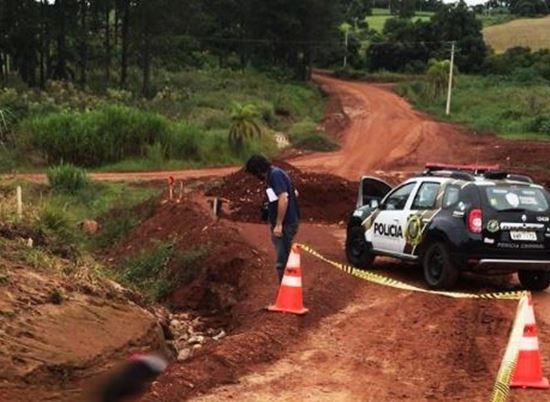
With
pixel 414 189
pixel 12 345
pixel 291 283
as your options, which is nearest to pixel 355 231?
pixel 414 189

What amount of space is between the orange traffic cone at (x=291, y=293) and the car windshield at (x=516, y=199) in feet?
10.4

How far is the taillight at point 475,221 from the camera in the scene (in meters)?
11.8

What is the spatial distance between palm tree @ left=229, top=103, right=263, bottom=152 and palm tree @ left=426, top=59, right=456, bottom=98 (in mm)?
26273

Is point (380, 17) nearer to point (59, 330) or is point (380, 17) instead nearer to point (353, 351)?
point (353, 351)

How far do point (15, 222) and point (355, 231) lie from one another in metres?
5.58

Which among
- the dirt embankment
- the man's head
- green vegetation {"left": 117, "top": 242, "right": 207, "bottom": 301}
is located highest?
the man's head

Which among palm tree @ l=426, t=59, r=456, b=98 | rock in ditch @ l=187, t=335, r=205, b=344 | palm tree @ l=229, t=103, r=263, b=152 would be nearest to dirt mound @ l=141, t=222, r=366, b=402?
rock in ditch @ l=187, t=335, r=205, b=344

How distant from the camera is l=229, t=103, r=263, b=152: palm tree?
36656 millimetres

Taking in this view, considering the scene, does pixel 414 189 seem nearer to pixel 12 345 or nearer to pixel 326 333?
pixel 326 333

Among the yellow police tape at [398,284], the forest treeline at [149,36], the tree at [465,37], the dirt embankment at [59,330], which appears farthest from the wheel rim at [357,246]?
the tree at [465,37]

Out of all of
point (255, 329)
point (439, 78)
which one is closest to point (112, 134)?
point (255, 329)

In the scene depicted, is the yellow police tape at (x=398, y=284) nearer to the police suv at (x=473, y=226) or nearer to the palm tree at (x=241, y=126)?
the police suv at (x=473, y=226)

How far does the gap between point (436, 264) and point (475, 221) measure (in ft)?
3.12

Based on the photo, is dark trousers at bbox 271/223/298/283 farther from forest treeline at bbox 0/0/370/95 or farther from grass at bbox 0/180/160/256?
forest treeline at bbox 0/0/370/95
